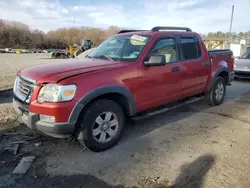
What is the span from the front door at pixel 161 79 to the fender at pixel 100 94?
0.61 feet

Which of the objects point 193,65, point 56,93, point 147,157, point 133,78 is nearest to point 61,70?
point 56,93

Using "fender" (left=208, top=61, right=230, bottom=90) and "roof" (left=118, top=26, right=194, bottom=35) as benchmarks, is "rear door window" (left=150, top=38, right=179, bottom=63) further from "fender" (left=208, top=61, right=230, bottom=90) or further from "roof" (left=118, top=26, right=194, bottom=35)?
"fender" (left=208, top=61, right=230, bottom=90)

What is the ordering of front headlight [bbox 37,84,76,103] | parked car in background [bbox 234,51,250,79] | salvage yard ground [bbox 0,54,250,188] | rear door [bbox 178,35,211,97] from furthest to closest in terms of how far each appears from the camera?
1. parked car in background [bbox 234,51,250,79]
2. rear door [bbox 178,35,211,97]
3. front headlight [bbox 37,84,76,103]
4. salvage yard ground [bbox 0,54,250,188]

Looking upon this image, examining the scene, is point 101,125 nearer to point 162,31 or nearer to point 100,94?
point 100,94

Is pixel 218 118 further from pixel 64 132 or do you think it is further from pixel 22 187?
pixel 22 187

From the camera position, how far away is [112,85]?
11.4 feet

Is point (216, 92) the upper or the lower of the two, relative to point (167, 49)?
lower

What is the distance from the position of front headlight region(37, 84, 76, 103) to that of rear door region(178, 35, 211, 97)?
2.55 meters

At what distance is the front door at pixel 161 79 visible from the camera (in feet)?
13.0

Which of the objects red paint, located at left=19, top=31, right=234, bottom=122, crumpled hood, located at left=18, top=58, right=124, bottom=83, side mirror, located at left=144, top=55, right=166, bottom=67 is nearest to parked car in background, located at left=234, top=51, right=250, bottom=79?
red paint, located at left=19, top=31, right=234, bottom=122

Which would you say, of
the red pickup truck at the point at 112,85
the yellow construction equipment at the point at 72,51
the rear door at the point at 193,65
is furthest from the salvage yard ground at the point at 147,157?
the yellow construction equipment at the point at 72,51

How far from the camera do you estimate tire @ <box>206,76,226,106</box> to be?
585 centimetres

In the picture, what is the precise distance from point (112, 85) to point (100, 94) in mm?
250

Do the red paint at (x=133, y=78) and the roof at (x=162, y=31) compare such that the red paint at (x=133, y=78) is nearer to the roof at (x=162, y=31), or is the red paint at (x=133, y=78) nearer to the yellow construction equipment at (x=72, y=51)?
the roof at (x=162, y=31)
